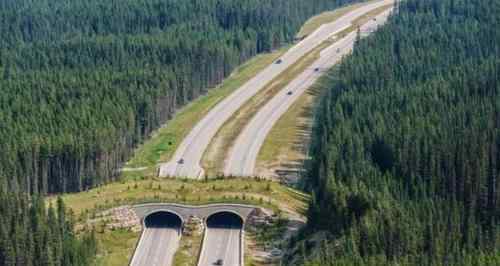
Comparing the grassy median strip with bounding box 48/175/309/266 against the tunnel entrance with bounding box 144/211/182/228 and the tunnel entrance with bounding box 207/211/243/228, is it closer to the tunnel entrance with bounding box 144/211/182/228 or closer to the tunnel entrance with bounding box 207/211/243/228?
the tunnel entrance with bounding box 207/211/243/228

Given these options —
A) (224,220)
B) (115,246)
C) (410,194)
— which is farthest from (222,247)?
(410,194)

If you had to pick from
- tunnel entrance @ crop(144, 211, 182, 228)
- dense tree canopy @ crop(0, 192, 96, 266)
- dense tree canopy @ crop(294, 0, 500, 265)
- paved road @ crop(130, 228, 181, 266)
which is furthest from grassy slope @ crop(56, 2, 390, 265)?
dense tree canopy @ crop(0, 192, 96, 266)

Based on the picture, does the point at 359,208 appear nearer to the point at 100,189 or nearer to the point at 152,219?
the point at 152,219

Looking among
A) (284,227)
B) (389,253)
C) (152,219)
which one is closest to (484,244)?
(389,253)

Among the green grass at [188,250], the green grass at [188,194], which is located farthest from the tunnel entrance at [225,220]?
the green grass at [188,250]

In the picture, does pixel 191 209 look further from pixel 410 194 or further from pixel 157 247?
pixel 410 194

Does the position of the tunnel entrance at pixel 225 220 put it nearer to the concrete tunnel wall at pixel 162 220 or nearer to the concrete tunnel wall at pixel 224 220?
the concrete tunnel wall at pixel 224 220
